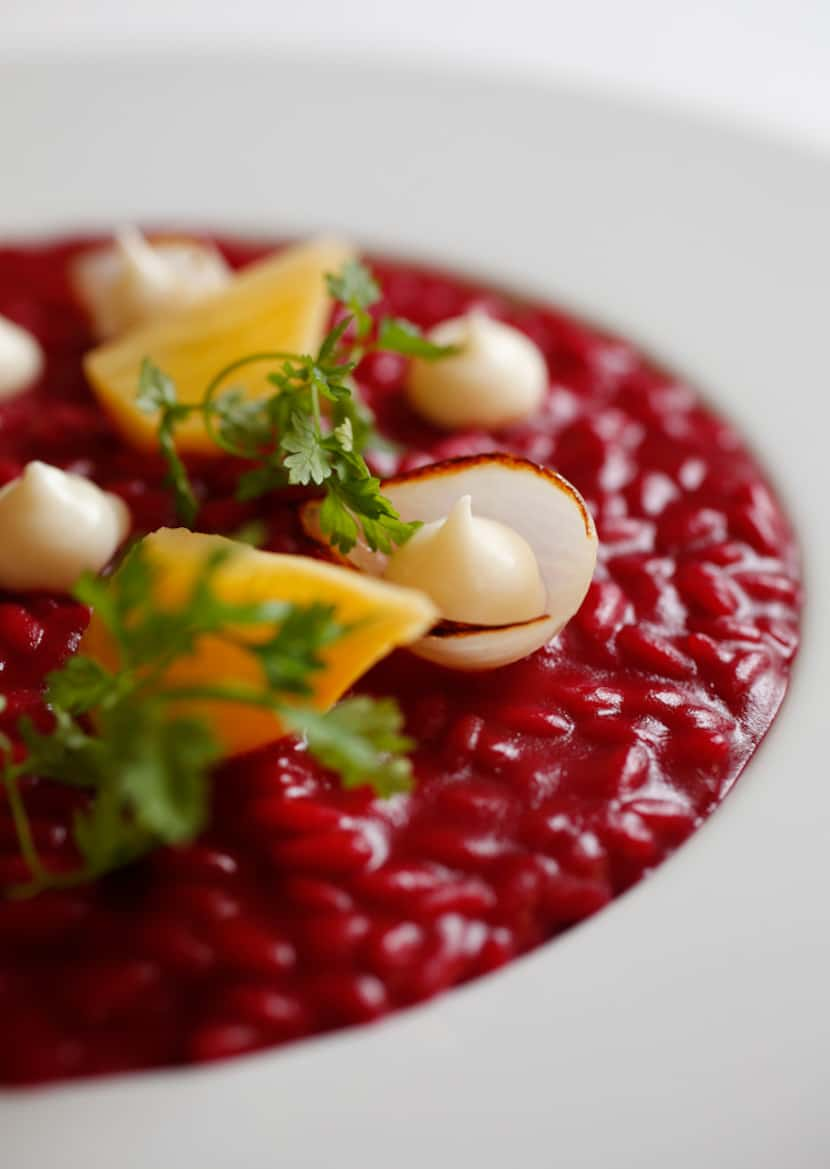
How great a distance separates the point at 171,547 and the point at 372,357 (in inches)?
56.2

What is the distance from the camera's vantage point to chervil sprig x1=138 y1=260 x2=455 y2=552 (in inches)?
105

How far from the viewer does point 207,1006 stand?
2.24 meters

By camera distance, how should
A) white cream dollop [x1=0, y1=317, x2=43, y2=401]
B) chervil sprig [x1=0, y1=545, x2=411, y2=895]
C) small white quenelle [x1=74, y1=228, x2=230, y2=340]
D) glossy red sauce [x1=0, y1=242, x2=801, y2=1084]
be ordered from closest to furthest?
chervil sprig [x1=0, y1=545, x2=411, y2=895] → glossy red sauce [x1=0, y1=242, x2=801, y2=1084] → white cream dollop [x1=0, y1=317, x2=43, y2=401] → small white quenelle [x1=74, y1=228, x2=230, y2=340]

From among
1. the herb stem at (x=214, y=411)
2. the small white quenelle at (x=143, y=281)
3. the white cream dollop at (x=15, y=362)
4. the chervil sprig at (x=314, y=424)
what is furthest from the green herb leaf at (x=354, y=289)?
the white cream dollop at (x=15, y=362)

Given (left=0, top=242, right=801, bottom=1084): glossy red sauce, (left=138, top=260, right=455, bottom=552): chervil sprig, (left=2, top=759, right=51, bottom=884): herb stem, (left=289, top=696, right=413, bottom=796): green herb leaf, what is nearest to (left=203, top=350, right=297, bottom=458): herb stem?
(left=138, top=260, right=455, bottom=552): chervil sprig

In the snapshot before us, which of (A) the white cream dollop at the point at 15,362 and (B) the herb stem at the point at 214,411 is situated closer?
(B) the herb stem at the point at 214,411

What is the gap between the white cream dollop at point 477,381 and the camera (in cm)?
341

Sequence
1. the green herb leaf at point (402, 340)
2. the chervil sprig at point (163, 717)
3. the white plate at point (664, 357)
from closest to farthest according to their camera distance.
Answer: the chervil sprig at point (163, 717) → the white plate at point (664, 357) → the green herb leaf at point (402, 340)

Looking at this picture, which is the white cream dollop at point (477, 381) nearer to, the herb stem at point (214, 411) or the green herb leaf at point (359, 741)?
the herb stem at point (214, 411)

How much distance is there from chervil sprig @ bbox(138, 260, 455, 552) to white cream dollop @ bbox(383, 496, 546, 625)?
0.05 metres

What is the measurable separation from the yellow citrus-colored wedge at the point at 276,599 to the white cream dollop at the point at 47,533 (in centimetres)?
54

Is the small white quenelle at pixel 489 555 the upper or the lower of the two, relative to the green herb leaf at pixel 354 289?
lower

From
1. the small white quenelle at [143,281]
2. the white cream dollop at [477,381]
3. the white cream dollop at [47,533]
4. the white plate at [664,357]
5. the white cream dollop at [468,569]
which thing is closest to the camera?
the white plate at [664,357]

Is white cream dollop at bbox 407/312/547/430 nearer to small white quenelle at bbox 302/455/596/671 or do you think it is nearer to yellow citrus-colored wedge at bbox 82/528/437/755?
small white quenelle at bbox 302/455/596/671
